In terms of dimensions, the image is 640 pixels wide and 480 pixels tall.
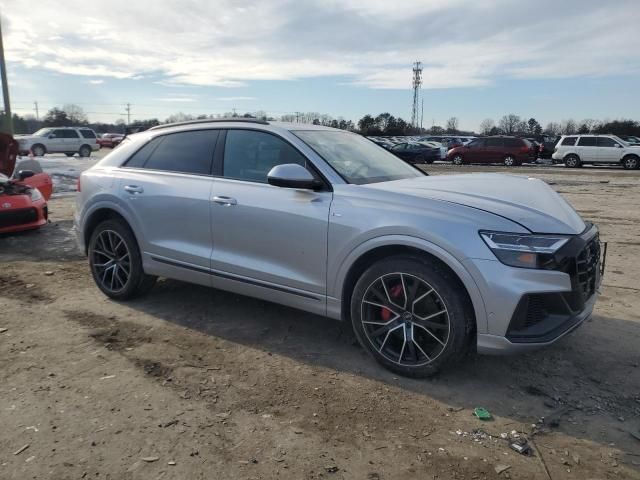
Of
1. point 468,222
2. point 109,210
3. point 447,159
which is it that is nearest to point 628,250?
point 468,222

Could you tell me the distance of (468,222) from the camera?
3.26 m

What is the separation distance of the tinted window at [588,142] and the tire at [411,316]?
1139 inches

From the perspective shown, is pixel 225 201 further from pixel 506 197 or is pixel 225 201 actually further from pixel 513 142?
pixel 513 142

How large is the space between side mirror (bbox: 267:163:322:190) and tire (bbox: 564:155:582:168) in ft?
94.7

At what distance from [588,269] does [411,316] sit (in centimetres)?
120

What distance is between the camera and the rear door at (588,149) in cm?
2831

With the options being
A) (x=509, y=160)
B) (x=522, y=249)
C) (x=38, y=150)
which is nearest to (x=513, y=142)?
(x=509, y=160)

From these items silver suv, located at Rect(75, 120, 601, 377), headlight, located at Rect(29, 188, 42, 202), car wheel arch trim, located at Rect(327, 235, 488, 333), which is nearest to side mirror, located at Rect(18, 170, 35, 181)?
headlight, located at Rect(29, 188, 42, 202)

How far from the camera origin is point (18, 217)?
7879 mm

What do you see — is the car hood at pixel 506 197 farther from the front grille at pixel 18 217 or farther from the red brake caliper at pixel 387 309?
the front grille at pixel 18 217

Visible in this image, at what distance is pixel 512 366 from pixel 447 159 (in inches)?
1185

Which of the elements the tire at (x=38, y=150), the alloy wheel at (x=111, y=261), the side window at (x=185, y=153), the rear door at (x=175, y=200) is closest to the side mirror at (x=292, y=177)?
the rear door at (x=175, y=200)

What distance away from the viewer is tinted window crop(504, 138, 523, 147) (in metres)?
30.2

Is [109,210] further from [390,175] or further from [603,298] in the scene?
[603,298]
